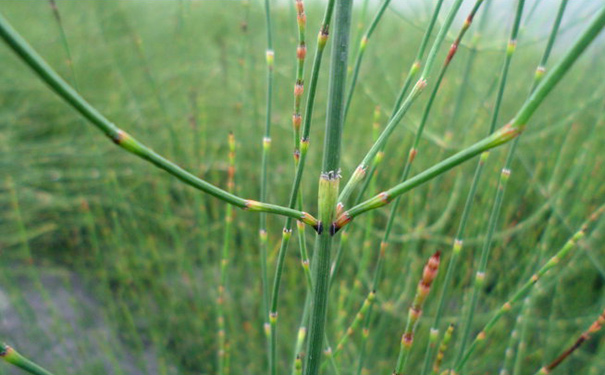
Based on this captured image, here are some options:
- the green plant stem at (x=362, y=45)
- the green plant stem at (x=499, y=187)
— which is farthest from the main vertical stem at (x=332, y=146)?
the green plant stem at (x=499, y=187)

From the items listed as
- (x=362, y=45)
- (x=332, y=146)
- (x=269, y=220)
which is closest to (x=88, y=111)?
(x=332, y=146)

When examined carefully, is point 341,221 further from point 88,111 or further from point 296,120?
point 88,111

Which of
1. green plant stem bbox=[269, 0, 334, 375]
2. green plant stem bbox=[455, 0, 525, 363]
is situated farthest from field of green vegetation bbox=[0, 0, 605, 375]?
green plant stem bbox=[269, 0, 334, 375]

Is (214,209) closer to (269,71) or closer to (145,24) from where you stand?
(269,71)

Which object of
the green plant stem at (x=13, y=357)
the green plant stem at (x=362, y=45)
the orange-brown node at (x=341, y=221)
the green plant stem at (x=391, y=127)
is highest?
the green plant stem at (x=362, y=45)

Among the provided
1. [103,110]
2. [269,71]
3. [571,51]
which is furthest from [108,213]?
[571,51]

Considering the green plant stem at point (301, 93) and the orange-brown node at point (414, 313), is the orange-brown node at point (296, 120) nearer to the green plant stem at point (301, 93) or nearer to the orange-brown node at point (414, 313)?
the green plant stem at point (301, 93)

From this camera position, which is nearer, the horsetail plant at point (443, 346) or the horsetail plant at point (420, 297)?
the horsetail plant at point (420, 297)

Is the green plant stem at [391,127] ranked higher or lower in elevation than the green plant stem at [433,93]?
lower
